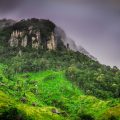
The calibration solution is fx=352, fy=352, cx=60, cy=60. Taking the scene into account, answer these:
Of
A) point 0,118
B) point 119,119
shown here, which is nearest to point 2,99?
point 0,118

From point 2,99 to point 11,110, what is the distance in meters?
28.5

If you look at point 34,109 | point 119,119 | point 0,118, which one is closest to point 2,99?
point 34,109

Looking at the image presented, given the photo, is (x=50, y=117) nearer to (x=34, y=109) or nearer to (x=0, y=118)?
(x=34, y=109)

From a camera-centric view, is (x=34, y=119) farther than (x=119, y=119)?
No

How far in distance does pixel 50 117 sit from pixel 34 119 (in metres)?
18.0

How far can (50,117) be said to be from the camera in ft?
643

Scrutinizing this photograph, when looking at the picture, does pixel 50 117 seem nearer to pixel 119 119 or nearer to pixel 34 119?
pixel 34 119

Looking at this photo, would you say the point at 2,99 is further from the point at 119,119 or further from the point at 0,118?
the point at 119,119

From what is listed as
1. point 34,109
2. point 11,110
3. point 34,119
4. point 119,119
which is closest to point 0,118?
point 11,110

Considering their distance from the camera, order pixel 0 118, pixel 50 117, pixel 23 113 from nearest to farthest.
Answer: pixel 0 118, pixel 23 113, pixel 50 117

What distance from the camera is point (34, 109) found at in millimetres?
198250

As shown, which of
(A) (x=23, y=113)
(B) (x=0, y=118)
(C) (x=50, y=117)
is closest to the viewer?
(B) (x=0, y=118)

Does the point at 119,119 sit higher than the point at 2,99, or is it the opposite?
the point at 2,99

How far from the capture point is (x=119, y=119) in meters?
198
